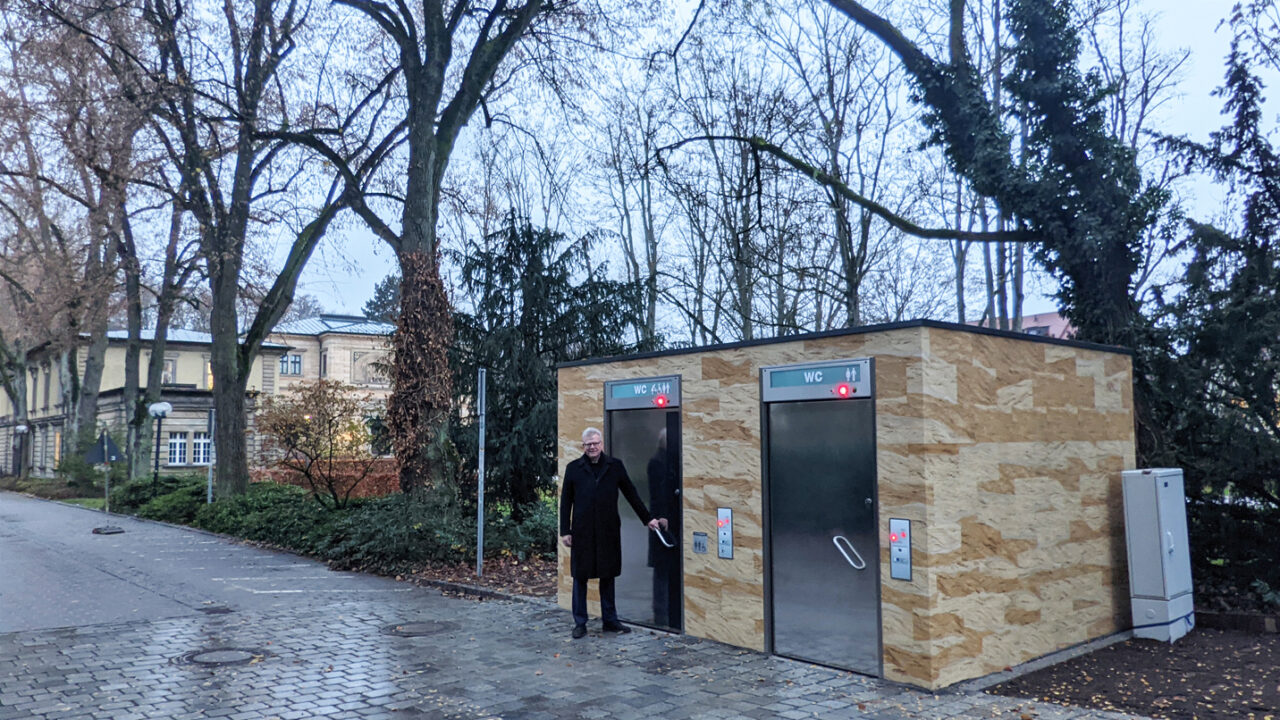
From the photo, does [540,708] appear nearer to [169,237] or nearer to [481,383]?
[481,383]

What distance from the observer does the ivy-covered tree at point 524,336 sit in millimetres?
16797

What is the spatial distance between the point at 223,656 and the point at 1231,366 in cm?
1041

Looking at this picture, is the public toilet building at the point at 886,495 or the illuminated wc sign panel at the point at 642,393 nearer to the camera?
the public toilet building at the point at 886,495

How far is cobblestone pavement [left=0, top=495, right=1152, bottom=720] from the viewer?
6566mm

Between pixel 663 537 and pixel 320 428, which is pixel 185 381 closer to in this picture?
pixel 320 428

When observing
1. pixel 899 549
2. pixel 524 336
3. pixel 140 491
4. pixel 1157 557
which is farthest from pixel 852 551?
pixel 140 491

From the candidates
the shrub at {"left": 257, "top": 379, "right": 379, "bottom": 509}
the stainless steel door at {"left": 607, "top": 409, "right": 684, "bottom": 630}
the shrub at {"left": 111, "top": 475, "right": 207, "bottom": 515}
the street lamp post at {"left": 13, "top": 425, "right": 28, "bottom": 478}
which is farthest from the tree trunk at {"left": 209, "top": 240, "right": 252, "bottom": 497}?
the street lamp post at {"left": 13, "top": 425, "right": 28, "bottom": 478}

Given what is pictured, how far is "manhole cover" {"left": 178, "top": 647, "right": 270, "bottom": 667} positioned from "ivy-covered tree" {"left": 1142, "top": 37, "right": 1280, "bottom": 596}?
374 inches

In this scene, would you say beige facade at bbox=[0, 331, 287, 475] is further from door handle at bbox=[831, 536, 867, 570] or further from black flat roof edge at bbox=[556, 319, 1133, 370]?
door handle at bbox=[831, 536, 867, 570]

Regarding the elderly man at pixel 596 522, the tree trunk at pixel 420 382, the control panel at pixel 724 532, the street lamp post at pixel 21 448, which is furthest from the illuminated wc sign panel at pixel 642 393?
the street lamp post at pixel 21 448

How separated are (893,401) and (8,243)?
38.5 meters

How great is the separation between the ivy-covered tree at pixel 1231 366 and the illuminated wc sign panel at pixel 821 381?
520cm

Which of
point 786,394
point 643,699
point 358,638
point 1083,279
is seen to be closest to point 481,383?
point 358,638

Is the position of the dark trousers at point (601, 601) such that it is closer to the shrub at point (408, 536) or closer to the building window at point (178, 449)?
the shrub at point (408, 536)
